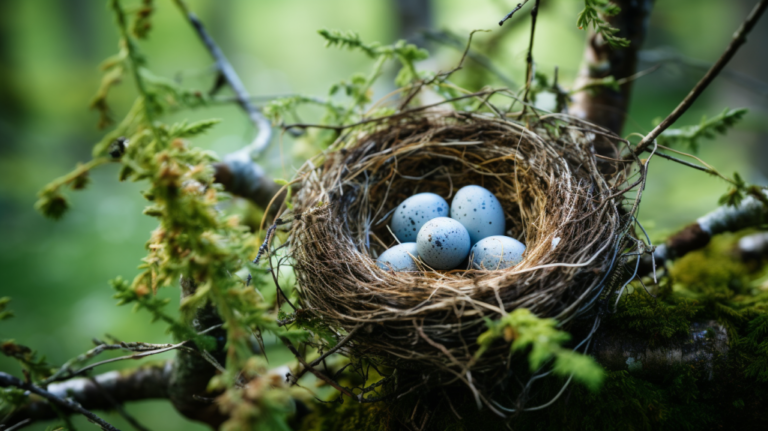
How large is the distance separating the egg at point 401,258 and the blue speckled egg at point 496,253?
20 cm

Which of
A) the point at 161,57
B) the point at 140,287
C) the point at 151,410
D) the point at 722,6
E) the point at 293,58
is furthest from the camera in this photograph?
the point at 293,58

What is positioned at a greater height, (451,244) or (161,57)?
(161,57)

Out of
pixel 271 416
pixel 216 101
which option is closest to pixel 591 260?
pixel 271 416

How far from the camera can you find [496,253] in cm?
130

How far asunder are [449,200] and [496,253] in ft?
1.40

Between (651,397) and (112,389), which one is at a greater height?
(112,389)

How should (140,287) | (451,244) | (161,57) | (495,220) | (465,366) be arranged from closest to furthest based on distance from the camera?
(465,366) → (140,287) → (451,244) → (495,220) → (161,57)

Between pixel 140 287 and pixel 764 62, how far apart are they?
547 cm

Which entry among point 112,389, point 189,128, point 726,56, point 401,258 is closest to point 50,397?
point 112,389

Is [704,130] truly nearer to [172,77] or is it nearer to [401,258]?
[401,258]

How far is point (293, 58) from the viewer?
7.24m

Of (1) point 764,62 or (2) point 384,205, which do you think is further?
(1) point 764,62

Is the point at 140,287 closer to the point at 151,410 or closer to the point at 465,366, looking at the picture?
the point at 465,366

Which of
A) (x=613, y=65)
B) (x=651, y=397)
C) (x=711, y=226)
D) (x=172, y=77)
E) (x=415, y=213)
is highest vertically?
(x=172, y=77)
